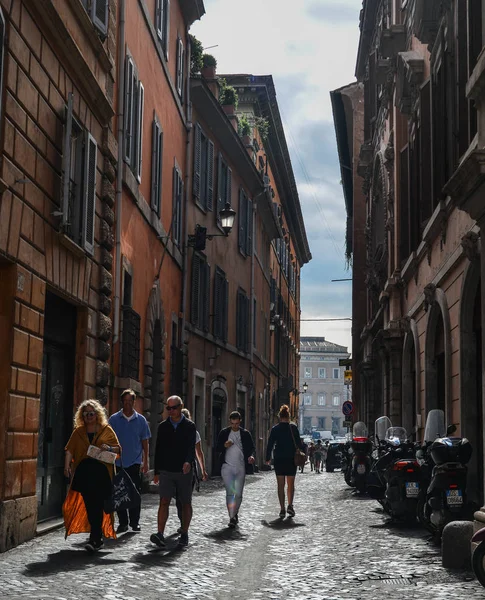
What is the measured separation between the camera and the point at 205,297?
1106 inches

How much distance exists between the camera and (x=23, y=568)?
9039 mm

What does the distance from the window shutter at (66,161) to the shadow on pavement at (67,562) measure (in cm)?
394

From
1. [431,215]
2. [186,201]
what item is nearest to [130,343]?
[431,215]

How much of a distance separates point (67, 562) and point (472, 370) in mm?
6512

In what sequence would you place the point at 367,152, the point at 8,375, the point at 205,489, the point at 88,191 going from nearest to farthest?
1. the point at 8,375
2. the point at 88,191
3. the point at 205,489
4. the point at 367,152

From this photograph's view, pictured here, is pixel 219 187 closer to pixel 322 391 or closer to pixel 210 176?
pixel 210 176

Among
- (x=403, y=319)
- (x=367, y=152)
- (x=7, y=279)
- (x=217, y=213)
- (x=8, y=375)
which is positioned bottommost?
(x=8, y=375)

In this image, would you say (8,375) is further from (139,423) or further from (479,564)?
(479,564)

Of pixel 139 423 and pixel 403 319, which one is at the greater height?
pixel 403 319

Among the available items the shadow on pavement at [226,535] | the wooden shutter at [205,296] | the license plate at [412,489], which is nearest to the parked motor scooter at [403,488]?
the license plate at [412,489]

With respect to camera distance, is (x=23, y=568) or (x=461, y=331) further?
(x=461, y=331)

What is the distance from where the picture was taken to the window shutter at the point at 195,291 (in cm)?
2614

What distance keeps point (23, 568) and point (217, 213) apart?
21224mm

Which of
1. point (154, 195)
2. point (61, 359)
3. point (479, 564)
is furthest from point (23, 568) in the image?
point (154, 195)
